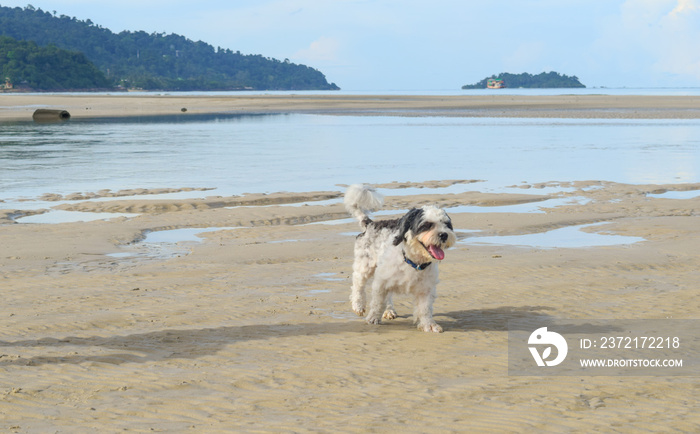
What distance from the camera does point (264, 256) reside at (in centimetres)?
1156

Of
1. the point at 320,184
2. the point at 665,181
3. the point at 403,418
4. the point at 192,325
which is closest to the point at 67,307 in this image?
the point at 192,325

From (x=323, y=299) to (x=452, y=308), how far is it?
4.82 ft

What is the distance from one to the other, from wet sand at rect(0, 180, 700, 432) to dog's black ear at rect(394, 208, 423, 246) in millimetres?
→ 941

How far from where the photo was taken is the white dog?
7273mm

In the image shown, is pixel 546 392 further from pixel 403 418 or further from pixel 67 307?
pixel 67 307

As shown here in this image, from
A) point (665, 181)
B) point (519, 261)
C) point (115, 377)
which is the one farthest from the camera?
point (665, 181)

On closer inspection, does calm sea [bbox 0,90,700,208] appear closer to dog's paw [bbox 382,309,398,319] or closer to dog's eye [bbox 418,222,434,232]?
dog's paw [bbox 382,309,398,319]

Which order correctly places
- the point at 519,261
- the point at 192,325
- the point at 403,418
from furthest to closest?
the point at 519,261, the point at 192,325, the point at 403,418

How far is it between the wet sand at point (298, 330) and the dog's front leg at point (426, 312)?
0.32ft

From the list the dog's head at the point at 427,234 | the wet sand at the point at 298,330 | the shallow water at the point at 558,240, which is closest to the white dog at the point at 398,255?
the dog's head at the point at 427,234

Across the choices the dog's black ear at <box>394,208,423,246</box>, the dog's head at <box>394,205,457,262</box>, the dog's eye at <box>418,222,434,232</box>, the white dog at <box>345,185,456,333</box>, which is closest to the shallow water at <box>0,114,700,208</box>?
the white dog at <box>345,185,456,333</box>

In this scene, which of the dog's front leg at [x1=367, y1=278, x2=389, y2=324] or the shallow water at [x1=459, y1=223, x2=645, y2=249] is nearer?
the dog's front leg at [x1=367, y1=278, x2=389, y2=324]

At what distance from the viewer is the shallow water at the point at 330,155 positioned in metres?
21.4

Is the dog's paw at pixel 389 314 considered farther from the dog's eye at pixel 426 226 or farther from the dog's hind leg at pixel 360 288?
the dog's eye at pixel 426 226
